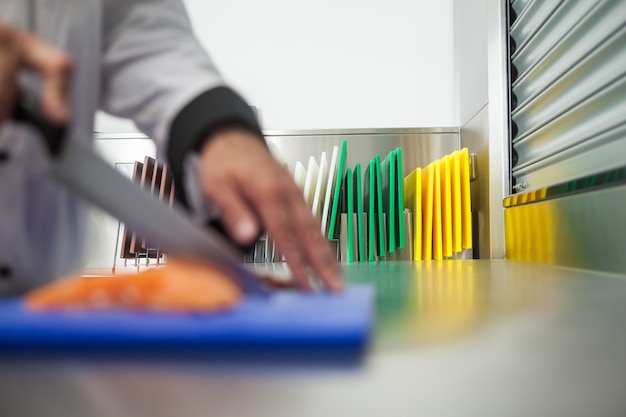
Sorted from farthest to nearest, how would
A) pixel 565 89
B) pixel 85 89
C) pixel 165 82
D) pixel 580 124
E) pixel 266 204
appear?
1. pixel 565 89
2. pixel 580 124
3. pixel 85 89
4. pixel 165 82
5. pixel 266 204

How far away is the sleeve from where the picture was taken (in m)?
0.72

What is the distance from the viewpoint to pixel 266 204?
65 cm

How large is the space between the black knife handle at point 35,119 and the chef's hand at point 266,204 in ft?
0.82

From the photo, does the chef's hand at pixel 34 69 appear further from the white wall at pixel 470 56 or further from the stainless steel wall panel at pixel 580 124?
the white wall at pixel 470 56

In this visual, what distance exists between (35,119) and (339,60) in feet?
10.4

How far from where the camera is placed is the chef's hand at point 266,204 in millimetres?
645

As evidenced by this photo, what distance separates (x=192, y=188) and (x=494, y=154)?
1936 mm

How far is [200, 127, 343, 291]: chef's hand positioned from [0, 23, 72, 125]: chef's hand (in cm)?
27

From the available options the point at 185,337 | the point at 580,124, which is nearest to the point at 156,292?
the point at 185,337

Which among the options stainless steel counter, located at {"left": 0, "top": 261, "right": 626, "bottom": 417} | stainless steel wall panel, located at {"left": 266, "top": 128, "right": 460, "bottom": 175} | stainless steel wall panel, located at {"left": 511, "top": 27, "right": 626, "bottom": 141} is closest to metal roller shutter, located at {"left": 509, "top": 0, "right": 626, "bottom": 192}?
stainless steel wall panel, located at {"left": 511, "top": 27, "right": 626, "bottom": 141}

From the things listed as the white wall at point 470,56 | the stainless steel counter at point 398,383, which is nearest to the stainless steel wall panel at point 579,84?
the white wall at point 470,56

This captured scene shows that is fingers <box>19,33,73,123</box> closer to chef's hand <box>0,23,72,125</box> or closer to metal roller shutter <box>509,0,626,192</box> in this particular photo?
chef's hand <box>0,23,72,125</box>

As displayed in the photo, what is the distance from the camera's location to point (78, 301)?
0.50 m

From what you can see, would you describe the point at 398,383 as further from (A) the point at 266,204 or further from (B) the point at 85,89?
(B) the point at 85,89
